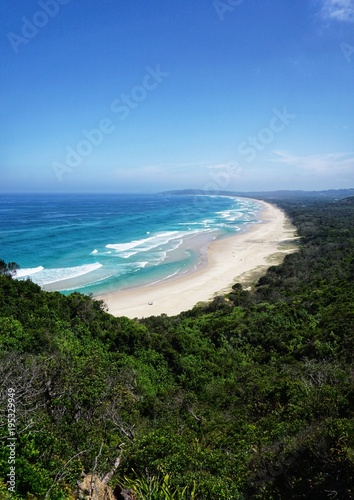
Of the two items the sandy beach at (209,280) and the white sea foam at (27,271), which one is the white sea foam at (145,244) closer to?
the sandy beach at (209,280)

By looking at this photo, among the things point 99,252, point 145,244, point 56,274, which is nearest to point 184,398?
point 56,274

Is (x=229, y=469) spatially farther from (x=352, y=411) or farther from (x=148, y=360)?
(x=148, y=360)

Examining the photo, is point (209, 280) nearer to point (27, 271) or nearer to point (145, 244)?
point (27, 271)

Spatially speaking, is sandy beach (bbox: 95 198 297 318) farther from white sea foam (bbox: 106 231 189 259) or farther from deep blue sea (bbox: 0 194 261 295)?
white sea foam (bbox: 106 231 189 259)

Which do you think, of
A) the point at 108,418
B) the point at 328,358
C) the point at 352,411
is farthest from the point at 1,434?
the point at 328,358

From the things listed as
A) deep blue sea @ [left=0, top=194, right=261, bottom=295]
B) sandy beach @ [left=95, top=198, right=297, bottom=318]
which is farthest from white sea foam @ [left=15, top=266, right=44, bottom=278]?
sandy beach @ [left=95, top=198, right=297, bottom=318]
